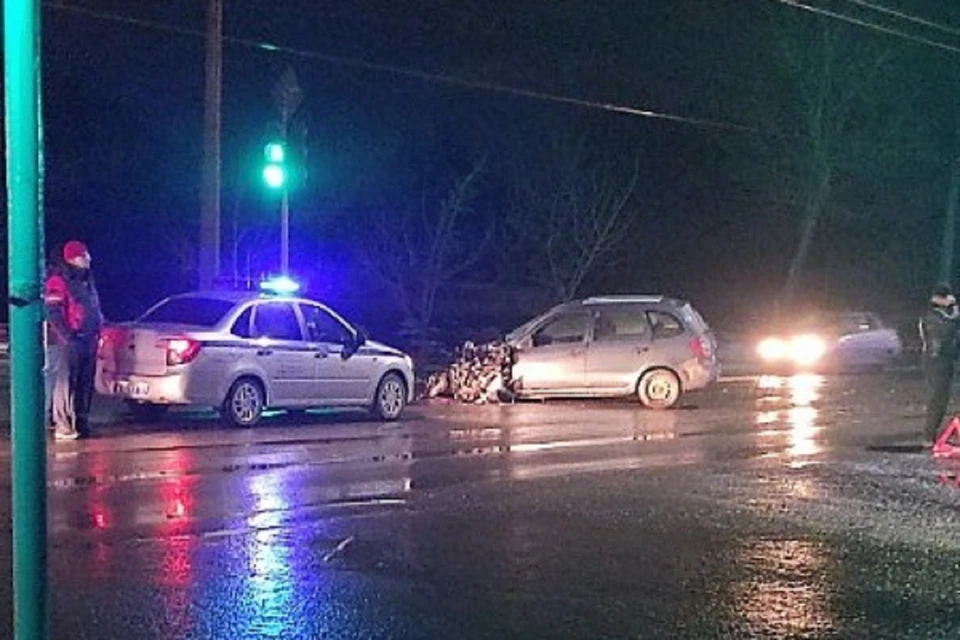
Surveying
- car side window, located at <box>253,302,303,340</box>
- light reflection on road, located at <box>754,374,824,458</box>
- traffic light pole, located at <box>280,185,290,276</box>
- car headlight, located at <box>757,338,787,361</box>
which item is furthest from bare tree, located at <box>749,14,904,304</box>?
car side window, located at <box>253,302,303,340</box>

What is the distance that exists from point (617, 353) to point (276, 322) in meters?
6.66

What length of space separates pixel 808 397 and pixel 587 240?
1628 centimetres

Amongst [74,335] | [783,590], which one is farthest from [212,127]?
[783,590]

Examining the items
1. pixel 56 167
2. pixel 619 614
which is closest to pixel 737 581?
pixel 619 614

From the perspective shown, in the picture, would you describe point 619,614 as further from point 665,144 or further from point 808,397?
point 665,144

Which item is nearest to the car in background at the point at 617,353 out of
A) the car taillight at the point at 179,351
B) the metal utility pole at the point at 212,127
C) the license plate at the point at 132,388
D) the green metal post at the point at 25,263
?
the metal utility pole at the point at 212,127

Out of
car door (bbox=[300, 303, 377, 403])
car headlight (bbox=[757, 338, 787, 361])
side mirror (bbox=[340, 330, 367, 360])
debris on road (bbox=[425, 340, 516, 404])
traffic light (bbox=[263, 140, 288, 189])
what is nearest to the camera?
car door (bbox=[300, 303, 377, 403])

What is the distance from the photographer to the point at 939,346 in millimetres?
17375

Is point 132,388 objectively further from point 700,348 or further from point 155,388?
point 700,348

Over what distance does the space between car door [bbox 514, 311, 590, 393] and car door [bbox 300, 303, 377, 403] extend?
409 cm

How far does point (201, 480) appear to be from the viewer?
13.4 metres

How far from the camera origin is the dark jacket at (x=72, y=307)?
1625cm

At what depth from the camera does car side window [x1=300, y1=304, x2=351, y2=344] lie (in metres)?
19.3

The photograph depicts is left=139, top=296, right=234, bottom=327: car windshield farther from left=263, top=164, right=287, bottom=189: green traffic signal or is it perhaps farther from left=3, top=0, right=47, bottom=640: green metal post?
left=3, top=0, right=47, bottom=640: green metal post
